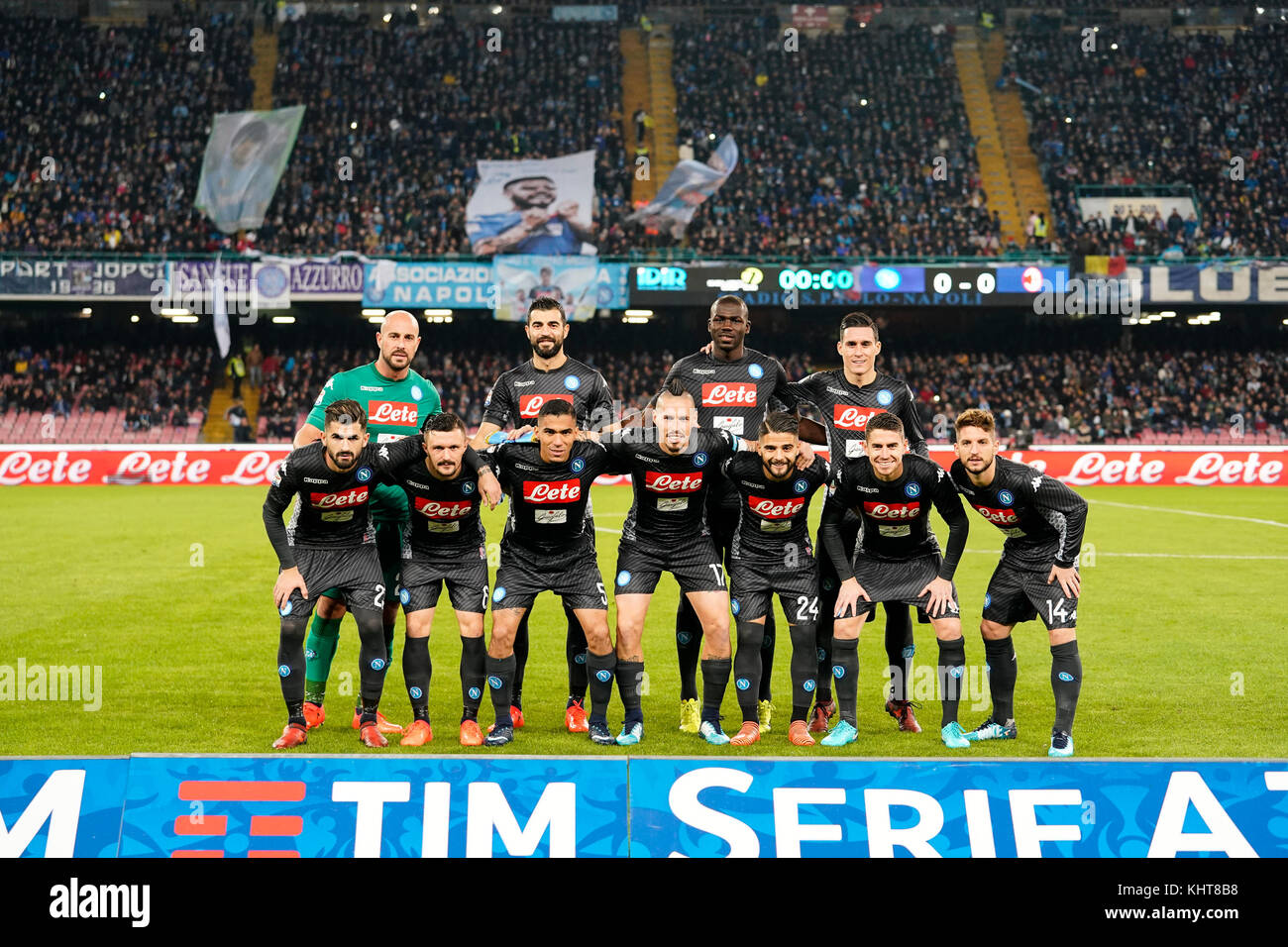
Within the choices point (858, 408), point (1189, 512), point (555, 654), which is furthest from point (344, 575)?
point (1189, 512)

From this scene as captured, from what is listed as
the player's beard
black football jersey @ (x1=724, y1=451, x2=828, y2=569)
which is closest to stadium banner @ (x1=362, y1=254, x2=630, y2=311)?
the player's beard

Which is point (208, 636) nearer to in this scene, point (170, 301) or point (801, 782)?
point (801, 782)

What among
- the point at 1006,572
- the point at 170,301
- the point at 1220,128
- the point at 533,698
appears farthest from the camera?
the point at 1220,128

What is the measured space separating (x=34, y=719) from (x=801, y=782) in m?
5.34

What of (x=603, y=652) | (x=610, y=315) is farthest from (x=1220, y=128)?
(x=603, y=652)

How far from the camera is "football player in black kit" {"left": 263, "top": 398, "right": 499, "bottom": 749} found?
22.7ft

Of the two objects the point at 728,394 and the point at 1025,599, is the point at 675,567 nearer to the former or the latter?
the point at 728,394

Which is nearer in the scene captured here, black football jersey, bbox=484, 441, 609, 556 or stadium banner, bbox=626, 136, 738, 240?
black football jersey, bbox=484, 441, 609, 556

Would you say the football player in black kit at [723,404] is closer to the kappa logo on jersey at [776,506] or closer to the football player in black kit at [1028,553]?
the kappa logo on jersey at [776,506]

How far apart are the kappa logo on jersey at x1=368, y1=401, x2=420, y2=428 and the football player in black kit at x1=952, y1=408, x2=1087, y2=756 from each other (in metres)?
3.45

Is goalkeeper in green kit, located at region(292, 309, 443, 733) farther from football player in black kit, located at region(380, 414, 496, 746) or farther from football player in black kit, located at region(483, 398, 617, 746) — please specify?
football player in black kit, located at region(483, 398, 617, 746)

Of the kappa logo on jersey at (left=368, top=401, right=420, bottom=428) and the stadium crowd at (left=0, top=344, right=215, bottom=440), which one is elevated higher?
the stadium crowd at (left=0, top=344, right=215, bottom=440)

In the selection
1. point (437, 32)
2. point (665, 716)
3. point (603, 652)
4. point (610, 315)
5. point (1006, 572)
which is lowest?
point (665, 716)

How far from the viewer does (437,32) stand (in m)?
42.9
